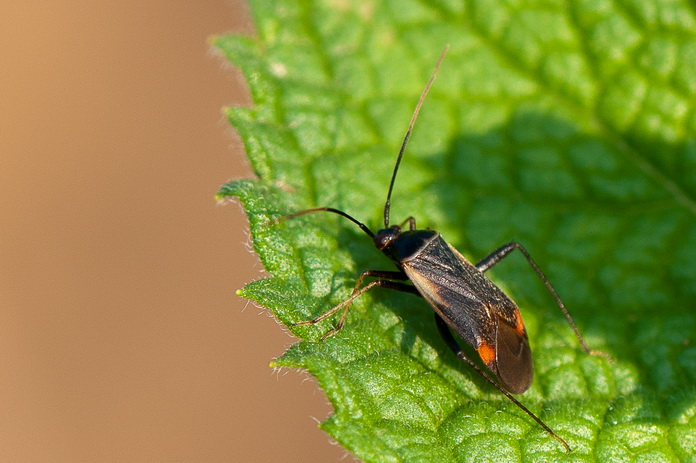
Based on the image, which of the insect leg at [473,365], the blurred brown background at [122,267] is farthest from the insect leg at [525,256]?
the blurred brown background at [122,267]

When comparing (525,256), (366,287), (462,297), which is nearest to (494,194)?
(525,256)

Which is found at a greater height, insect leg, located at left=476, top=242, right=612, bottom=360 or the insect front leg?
the insect front leg

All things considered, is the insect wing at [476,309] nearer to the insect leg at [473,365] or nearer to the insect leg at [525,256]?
the insect leg at [473,365]

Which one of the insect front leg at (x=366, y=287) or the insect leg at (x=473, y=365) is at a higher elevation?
the insect front leg at (x=366, y=287)

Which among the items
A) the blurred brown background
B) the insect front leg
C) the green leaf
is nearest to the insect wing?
the insect front leg

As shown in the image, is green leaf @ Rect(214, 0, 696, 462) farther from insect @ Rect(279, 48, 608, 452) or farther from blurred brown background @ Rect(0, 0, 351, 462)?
blurred brown background @ Rect(0, 0, 351, 462)

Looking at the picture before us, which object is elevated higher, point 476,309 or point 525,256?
point 525,256

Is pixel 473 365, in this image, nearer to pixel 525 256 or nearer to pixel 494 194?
pixel 525 256

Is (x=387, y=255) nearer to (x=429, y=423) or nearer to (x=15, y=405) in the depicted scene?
(x=429, y=423)
